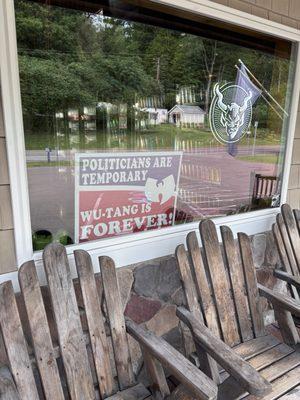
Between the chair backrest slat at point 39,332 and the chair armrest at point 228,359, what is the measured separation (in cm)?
55

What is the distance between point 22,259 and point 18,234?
106mm

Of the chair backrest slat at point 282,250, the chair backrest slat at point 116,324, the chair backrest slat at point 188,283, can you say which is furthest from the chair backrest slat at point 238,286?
the chair backrest slat at point 116,324

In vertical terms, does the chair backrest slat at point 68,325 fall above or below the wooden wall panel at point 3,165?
below

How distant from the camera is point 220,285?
159 cm

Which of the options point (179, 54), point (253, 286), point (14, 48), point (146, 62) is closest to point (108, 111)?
point (146, 62)

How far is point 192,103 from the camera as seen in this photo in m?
2.28

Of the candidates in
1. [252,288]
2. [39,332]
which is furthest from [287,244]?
[39,332]

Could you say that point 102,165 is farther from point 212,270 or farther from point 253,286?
point 253,286

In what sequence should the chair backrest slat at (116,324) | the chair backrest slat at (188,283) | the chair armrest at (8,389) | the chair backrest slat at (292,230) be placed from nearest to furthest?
the chair armrest at (8,389)
the chair backrest slat at (116,324)
the chair backrest slat at (188,283)
the chair backrest slat at (292,230)

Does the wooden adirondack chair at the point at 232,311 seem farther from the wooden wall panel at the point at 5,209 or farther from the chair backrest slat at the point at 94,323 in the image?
the wooden wall panel at the point at 5,209

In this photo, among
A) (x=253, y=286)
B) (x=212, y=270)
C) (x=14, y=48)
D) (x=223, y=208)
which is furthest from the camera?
(x=223, y=208)

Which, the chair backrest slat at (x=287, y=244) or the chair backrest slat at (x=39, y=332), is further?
the chair backrest slat at (x=287, y=244)

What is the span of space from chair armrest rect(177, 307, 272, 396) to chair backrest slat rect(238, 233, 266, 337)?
1.35ft

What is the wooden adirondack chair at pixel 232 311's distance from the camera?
4.52ft
